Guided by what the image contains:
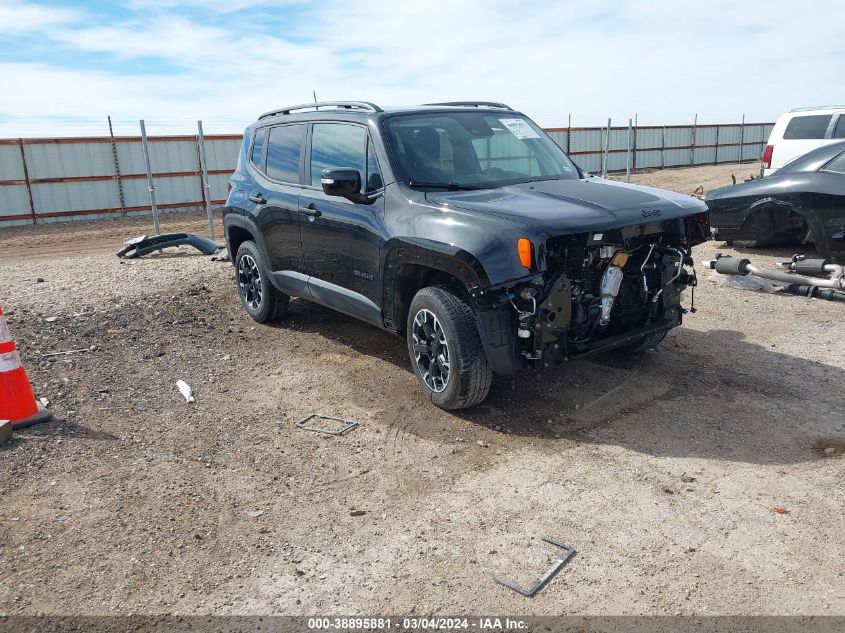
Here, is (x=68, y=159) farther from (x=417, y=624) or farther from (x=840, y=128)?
(x=417, y=624)

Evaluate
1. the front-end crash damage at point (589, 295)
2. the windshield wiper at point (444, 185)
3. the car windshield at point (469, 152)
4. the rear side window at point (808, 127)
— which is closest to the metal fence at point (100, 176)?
the rear side window at point (808, 127)

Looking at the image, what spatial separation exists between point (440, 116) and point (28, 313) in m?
5.14

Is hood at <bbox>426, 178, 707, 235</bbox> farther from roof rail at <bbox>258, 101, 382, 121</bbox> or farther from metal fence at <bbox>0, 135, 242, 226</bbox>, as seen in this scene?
metal fence at <bbox>0, 135, 242, 226</bbox>

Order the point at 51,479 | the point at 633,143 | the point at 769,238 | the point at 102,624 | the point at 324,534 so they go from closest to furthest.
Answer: the point at 102,624, the point at 324,534, the point at 51,479, the point at 769,238, the point at 633,143

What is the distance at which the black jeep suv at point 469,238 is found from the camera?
432cm

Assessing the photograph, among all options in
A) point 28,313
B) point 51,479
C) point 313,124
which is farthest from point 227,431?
point 28,313

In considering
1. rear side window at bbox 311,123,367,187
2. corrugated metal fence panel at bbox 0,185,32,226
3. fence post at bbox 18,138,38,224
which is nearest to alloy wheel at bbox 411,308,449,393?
rear side window at bbox 311,123,367,187

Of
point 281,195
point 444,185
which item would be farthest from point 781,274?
point 281,195

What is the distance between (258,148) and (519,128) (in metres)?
2.58

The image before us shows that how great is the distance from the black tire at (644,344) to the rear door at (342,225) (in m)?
2.08

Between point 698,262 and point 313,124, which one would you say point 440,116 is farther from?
point 698,262

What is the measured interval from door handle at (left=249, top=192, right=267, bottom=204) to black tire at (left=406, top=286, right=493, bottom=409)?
7.76 ft

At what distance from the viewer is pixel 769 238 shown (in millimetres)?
9375

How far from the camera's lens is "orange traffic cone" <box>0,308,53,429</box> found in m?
4.78
